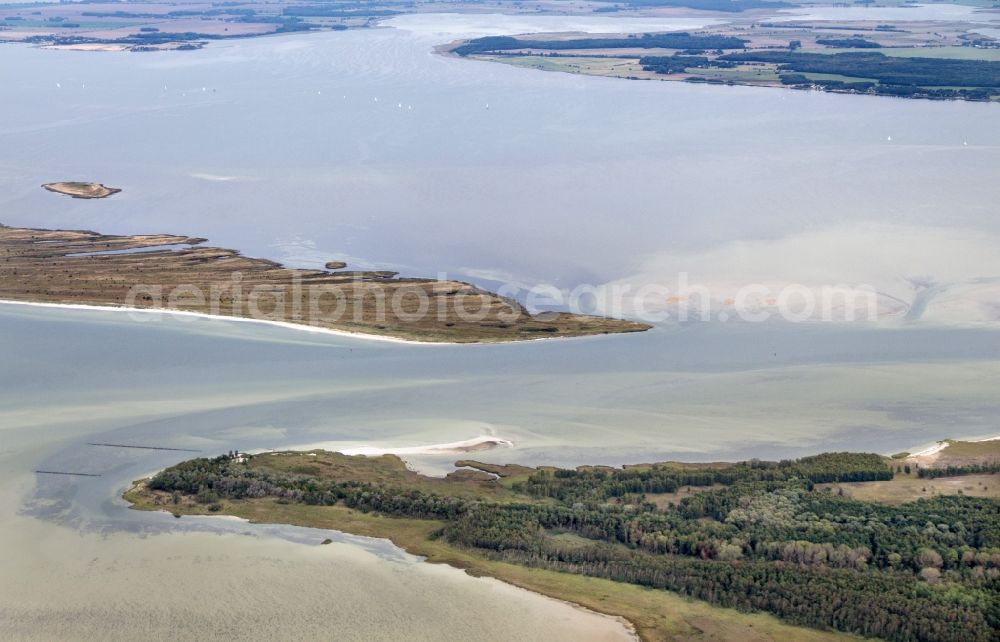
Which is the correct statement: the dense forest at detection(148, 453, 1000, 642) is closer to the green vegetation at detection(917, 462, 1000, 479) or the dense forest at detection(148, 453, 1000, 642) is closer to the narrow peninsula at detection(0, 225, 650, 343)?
the green vegetation at detection(917, 462, 1000, 479)

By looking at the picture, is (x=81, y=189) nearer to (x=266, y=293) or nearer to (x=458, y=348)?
(x=266, y=293)

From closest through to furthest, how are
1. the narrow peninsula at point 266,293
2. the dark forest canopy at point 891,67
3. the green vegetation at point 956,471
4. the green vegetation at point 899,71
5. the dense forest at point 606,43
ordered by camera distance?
the green vegetation at point 956,471
the narrow peninsula at point 266,293
the green vegetation at point 899,71
the dark forest canopy at point 891,67
the dense forest at point 606,43

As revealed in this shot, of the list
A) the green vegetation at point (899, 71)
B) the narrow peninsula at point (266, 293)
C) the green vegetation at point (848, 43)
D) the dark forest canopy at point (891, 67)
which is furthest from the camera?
the green vegetation at point (848, 43)

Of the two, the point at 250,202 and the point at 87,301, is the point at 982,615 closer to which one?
the point at 87,301

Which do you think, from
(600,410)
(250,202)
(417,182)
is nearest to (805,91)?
(417,182)

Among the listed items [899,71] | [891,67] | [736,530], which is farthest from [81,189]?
[891,67]

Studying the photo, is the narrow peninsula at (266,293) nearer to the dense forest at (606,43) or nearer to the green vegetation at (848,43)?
the dense forest at (606,43)

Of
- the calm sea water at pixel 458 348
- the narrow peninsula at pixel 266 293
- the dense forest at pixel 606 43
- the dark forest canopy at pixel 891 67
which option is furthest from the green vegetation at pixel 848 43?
the narrow peninsula at pixel 266 293

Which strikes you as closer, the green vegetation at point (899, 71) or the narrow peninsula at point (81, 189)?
the narrow peninsula at point (81, 189)
